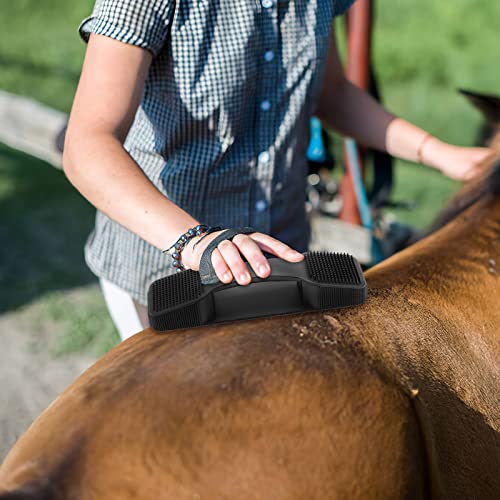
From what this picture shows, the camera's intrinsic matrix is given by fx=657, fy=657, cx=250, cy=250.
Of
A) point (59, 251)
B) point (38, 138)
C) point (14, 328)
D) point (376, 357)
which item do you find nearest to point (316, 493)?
point (376, 357)

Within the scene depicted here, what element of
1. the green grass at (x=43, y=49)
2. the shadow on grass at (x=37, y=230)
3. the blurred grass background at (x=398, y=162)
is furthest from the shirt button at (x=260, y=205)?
the green grass at (x=43, y=49)

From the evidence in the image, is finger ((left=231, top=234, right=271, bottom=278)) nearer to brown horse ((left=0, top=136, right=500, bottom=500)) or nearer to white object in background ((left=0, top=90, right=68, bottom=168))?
brown horse ((left=0, top=136, right=500, bottom=500))

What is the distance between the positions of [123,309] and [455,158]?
0.75 meters

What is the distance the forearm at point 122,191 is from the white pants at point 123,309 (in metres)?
0.39

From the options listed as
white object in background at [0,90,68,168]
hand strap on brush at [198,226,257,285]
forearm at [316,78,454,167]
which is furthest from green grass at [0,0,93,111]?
hand strap on brush at [198,226,257,285]

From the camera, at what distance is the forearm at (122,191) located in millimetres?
862

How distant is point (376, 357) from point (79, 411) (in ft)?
1.08

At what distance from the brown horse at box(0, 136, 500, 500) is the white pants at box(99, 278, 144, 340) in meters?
0.49

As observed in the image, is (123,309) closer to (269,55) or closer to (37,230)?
(269,55)

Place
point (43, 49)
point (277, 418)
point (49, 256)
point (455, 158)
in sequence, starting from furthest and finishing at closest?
1. point (43, 49)
2. point (49, 256)
3. point (455, 158)
4. point (277, 418)

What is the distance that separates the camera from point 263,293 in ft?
2.51

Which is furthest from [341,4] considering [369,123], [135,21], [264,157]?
[135,21]

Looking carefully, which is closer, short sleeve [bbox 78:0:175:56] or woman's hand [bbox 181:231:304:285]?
woman's hand [bbox 181:231:304:285]

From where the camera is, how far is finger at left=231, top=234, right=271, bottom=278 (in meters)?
0.75
